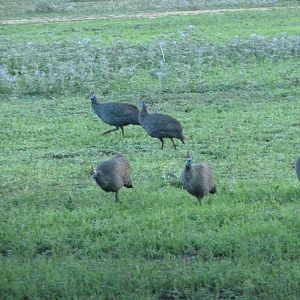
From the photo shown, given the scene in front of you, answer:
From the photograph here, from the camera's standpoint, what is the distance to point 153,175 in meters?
10.1

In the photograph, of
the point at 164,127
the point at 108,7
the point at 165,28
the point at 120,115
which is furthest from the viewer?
the point at 108,7

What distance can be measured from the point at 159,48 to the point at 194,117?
27.6 ft

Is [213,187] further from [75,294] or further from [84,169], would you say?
[75,294]

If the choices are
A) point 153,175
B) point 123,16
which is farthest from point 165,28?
point 153,175

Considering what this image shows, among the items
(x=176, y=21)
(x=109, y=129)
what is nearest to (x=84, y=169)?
(x=109, y=129)

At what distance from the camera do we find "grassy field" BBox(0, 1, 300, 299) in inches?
250

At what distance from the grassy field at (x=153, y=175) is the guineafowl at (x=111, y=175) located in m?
0.17

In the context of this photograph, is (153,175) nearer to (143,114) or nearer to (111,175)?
(111,175)

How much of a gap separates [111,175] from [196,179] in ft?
2.84

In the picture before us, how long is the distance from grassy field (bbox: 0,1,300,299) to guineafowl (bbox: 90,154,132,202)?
175 mm

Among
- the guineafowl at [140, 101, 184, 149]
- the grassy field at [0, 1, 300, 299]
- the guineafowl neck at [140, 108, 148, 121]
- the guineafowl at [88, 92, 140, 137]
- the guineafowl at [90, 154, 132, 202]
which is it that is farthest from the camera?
the guineafowl at [88, 92, 140, 137]

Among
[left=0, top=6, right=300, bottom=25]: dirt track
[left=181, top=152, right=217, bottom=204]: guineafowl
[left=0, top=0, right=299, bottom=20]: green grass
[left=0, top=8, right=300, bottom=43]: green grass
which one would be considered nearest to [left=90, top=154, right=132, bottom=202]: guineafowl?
[left=181, top=152, right=217, bottom=204]: guineafowl

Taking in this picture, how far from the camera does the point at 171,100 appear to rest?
15992mm

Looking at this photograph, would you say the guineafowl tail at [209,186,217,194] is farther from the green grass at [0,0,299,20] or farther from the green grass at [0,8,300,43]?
the green grass at [0,0,299,20]
